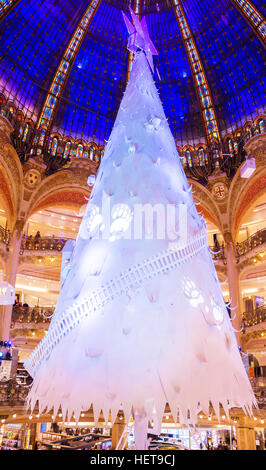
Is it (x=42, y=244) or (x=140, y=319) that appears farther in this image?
(x=42, y=244)

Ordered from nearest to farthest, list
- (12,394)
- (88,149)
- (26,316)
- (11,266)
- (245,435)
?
(12,394)
(245,435)
(11,266)
(26,316)
(88,149)

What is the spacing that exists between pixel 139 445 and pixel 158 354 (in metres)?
0.58

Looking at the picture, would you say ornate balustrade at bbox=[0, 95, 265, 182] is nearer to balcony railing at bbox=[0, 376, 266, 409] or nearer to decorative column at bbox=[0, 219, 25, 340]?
decorative column at bbox=[0, 219, 25, 340]

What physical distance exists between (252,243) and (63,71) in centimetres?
1592

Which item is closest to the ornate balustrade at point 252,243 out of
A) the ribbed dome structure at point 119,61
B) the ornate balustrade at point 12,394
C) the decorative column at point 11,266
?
the ribbed dome structure at point 119,61

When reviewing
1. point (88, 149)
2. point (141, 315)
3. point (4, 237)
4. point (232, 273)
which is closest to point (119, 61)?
point (88, 149)

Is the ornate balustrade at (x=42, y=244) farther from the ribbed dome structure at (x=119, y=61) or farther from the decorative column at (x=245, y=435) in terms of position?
the decorative column at (x=245, y=435)

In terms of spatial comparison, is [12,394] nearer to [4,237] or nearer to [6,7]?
[4,237]

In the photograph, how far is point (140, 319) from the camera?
1.93 m

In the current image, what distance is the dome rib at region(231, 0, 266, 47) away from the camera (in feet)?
61.9

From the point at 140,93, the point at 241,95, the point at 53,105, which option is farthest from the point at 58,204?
the point at 140,93

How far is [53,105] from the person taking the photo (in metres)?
21.6

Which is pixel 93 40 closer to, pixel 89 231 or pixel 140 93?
Answer: pixel 140 93

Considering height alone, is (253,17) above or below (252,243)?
above
